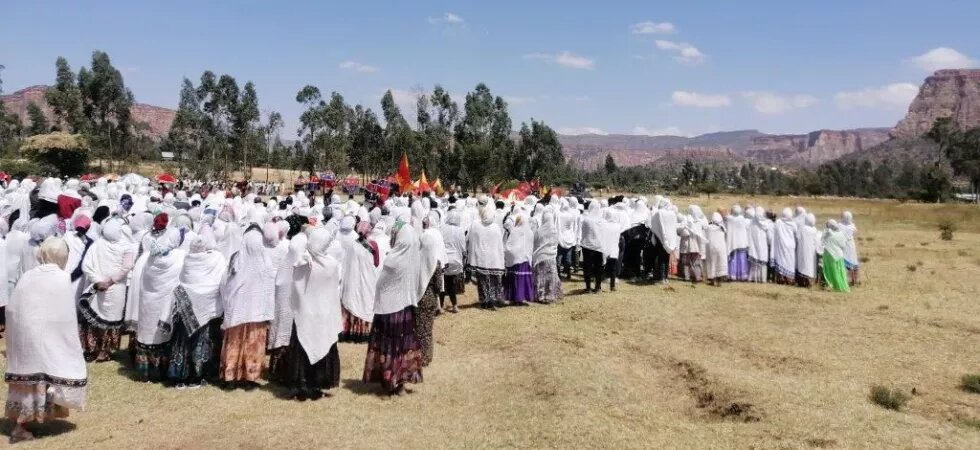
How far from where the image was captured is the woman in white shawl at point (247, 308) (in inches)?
238

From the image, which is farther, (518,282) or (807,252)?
(807,252)

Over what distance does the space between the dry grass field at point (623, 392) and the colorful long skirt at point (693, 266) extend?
2383 millimetres

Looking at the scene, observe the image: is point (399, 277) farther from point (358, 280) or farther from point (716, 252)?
point (716, 252)

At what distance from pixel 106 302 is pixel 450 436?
3.98 metres

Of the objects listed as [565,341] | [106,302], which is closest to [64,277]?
[106,302]

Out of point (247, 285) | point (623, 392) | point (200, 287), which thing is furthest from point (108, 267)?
point (623, 392)

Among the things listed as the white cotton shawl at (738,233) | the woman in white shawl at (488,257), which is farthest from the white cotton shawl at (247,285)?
the white cotton shawl at (738,233)

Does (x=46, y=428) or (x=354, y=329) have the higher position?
(x=354, y=329)

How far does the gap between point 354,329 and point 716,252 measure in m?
7.62

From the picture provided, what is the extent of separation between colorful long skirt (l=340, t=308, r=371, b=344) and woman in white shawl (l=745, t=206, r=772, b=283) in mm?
8407

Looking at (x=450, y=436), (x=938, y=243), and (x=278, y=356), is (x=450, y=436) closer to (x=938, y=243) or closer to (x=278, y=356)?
(x=278, y=356)

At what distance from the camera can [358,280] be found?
7.80 meters

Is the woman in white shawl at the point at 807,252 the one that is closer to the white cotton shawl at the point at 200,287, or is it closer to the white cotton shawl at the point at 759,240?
the white cotton shawl at the point at 759,240

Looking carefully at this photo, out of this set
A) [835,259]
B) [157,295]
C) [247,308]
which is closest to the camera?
[247,308]
